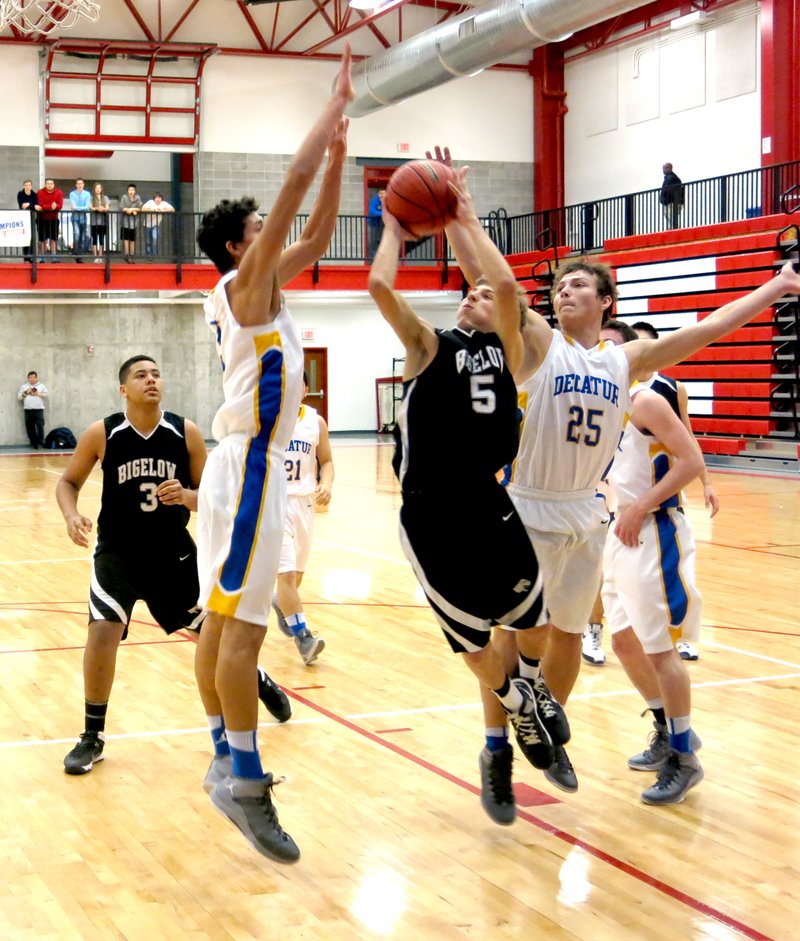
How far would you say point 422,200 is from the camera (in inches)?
153

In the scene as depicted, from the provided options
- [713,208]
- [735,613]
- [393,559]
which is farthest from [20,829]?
[713,208]

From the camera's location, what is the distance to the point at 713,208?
22156 millimetres

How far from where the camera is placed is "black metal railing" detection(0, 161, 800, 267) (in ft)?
69.2

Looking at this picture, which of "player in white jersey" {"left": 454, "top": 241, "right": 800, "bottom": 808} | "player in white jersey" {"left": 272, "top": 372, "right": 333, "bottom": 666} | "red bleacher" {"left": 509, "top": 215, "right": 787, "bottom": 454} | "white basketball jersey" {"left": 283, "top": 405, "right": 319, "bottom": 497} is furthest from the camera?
"red bleacher" {"left": 509, "top": 215, "right": 787, "bottom": 454}

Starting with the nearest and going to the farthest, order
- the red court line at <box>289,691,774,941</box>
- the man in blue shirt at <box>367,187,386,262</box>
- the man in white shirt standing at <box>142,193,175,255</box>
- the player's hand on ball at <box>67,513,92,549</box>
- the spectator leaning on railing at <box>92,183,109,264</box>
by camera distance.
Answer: the red court line at <box>289,691,774,941</box>
the player's hand on ball at <box>67,513,92,549</box>
the spectator leaning on railing at <box>92,183,109,264</box>
the man in white shirt standing at <box>142,193,175,255</box>
the man in blue shirt at <box>367,187,386,262</box>

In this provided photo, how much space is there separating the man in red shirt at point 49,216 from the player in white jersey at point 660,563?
800 inches

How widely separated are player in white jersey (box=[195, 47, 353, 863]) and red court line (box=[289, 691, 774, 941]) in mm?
979

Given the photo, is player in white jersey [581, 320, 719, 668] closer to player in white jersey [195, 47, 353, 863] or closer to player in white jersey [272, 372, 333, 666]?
player in white jersey [272, 372, 333, 666]

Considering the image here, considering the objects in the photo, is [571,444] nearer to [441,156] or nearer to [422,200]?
[422,200]

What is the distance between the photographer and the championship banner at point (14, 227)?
73.0 ft

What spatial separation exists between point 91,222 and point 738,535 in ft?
53.1

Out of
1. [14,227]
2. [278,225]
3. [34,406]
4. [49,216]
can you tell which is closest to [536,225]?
[49,216]

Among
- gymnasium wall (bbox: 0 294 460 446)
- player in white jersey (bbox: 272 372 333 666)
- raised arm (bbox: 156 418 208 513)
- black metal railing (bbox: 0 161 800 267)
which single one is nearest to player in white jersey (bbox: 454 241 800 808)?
raised arm (bbox: 156 418 208 513)

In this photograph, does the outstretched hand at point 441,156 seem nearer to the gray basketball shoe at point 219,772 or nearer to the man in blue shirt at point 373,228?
the gray basketball shoe at point 219,772
